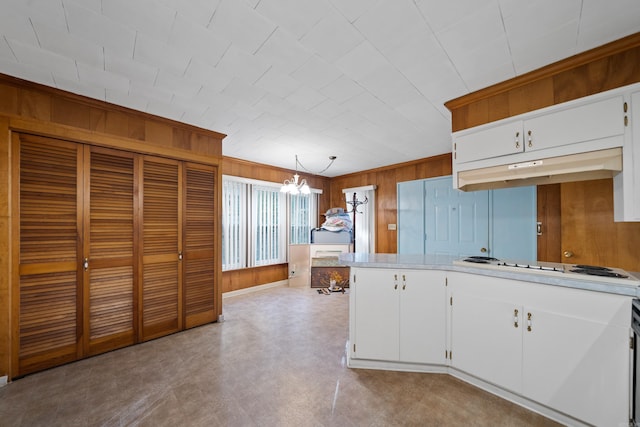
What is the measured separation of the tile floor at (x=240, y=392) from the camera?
5.56ft

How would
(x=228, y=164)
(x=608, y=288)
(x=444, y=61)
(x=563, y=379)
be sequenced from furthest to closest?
(x=228, y=164) < (x=444, y=61) < (x=563, y=379) < (x=608, y=288)

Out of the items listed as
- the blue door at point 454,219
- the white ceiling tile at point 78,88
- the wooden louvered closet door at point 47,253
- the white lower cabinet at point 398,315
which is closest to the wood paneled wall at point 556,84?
the white lower cabinet at point 398,315

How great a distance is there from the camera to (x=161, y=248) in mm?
2928

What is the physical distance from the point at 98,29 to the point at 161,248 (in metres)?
2.11

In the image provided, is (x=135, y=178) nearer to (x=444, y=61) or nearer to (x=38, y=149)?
(x=38, y=149)

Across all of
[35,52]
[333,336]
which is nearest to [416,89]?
[333,336]

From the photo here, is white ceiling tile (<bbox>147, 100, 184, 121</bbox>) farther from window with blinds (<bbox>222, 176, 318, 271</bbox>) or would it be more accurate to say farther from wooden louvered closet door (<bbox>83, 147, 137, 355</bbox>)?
window with blinds (<bbox>222, 176, 318, 271</bbox>)

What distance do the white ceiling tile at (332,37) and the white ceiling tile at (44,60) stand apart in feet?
6.08

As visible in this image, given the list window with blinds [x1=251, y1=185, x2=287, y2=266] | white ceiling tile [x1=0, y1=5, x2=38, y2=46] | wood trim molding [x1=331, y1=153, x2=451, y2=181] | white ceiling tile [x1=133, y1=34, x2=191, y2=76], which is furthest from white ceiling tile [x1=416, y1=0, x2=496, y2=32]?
window with blinds [x1=251, y1=185, x2=287, y2=266]

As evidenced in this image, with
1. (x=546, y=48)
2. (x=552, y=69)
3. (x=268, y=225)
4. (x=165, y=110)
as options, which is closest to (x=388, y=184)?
(x=268, y=225)

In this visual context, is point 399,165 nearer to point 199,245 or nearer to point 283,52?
point 283,52

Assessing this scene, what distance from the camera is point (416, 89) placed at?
2277 mm

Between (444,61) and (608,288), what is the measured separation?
5.95 feet

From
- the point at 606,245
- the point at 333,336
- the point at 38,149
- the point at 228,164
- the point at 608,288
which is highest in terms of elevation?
the point at 228,164
